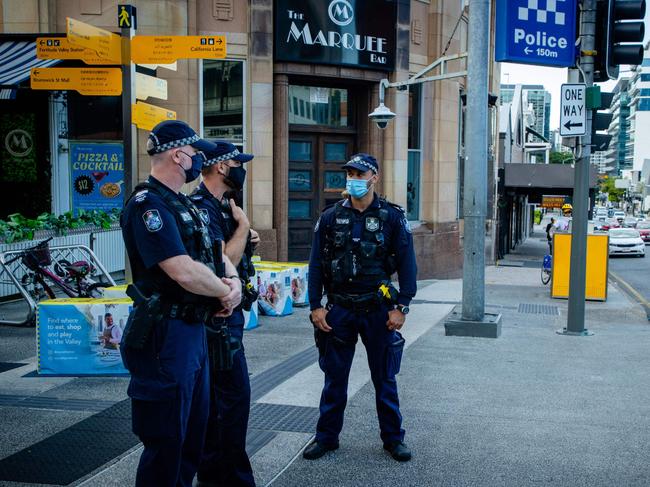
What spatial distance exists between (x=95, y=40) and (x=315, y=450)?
523 centimetres

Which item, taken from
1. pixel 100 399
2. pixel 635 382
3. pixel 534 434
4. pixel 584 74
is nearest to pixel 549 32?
pixel 584 74

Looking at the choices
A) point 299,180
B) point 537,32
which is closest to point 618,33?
point 537,32

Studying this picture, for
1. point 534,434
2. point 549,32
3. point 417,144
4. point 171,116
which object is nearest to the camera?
point 534,434

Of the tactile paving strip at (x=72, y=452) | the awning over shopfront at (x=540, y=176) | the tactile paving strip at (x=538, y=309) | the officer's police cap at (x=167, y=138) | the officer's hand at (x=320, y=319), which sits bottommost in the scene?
the tactile paving strip at (x=538, y=309)

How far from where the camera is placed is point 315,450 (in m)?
→ 4.66

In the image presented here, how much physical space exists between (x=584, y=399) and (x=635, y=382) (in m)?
0.95

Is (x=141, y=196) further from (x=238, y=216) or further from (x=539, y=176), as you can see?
(x=539, y=176)

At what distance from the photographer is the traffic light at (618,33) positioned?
8.96 m

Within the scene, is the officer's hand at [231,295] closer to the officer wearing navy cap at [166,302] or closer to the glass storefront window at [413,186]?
the officer wearing navy cap at [166,302]

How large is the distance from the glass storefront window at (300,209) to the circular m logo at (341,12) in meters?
3.70

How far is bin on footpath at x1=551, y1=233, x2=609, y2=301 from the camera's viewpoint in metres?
13.5

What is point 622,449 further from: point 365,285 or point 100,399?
point 100,399

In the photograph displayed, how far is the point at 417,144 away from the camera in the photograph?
16.5 m

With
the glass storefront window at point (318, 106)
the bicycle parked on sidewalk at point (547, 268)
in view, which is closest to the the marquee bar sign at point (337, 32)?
the glass storefront window at point (318, 106)
